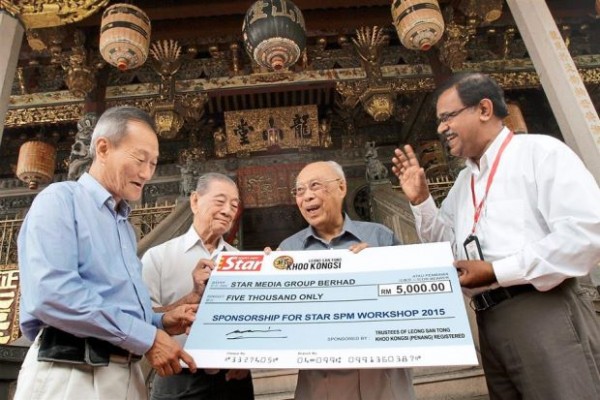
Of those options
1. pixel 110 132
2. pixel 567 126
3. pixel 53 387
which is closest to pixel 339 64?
pixel 567 126

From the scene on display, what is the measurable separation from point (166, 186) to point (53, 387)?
8794 millimetres

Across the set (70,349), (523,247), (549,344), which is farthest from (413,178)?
(70,349)

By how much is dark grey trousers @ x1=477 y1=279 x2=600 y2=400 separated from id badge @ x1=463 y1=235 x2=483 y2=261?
212 millimetres

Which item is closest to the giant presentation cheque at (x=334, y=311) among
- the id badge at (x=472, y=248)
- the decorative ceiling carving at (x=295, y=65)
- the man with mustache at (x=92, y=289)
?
the id badge at (x=472, y=248)

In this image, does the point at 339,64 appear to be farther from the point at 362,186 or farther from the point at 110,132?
the point at 110,132

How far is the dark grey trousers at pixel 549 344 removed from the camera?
1.52 meters

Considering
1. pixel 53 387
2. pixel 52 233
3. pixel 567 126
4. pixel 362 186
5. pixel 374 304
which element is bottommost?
pixel 53 387

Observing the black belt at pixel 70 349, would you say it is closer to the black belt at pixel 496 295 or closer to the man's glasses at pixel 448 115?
the black belt at pixel 496 295

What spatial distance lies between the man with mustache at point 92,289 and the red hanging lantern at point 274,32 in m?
3.60

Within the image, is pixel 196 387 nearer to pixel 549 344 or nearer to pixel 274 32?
pixel 549 344

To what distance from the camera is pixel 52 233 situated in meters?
1.36

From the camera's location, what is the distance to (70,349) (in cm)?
132

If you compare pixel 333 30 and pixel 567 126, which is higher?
pixel 333 30

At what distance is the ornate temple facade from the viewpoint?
5699mm
